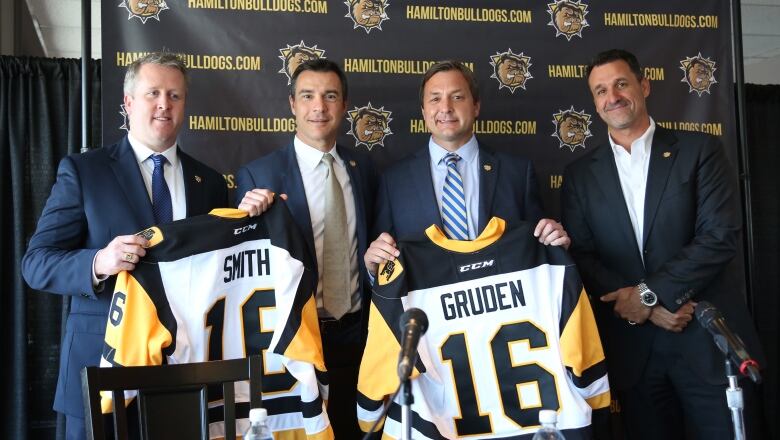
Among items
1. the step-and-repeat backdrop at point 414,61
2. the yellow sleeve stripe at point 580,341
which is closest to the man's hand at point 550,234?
the yellow sleeve stripe at point 580,341

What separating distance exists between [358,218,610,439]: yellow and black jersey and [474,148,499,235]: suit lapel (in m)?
0.46

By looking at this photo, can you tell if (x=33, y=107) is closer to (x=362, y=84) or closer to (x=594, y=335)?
(x=362, y=84)

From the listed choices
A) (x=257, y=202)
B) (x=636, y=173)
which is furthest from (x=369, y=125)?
(x=636, y=173)

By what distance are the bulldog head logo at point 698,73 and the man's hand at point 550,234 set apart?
198 centimetres

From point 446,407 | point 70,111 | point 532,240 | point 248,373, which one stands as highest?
point 70,111

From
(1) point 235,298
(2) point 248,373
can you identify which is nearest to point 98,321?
(1) point 235,298

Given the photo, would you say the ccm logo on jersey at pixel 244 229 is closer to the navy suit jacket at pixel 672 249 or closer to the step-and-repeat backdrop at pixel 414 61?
the step-and-repeat backdrop at pixel 414 61

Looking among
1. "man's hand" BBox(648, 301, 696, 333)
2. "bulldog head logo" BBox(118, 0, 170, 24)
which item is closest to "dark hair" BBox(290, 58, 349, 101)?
"bulldog head logo" BBox(118, 0, 170, 24)

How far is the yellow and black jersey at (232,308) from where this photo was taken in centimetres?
263

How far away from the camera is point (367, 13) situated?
4023 mm

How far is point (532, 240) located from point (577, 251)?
671mm

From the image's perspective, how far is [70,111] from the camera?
3939mm

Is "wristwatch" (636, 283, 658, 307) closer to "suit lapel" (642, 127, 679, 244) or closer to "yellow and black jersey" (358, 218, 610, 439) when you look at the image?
"suit lapel" (642, 127, 679, 244)

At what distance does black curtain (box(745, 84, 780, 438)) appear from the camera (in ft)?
15.0
